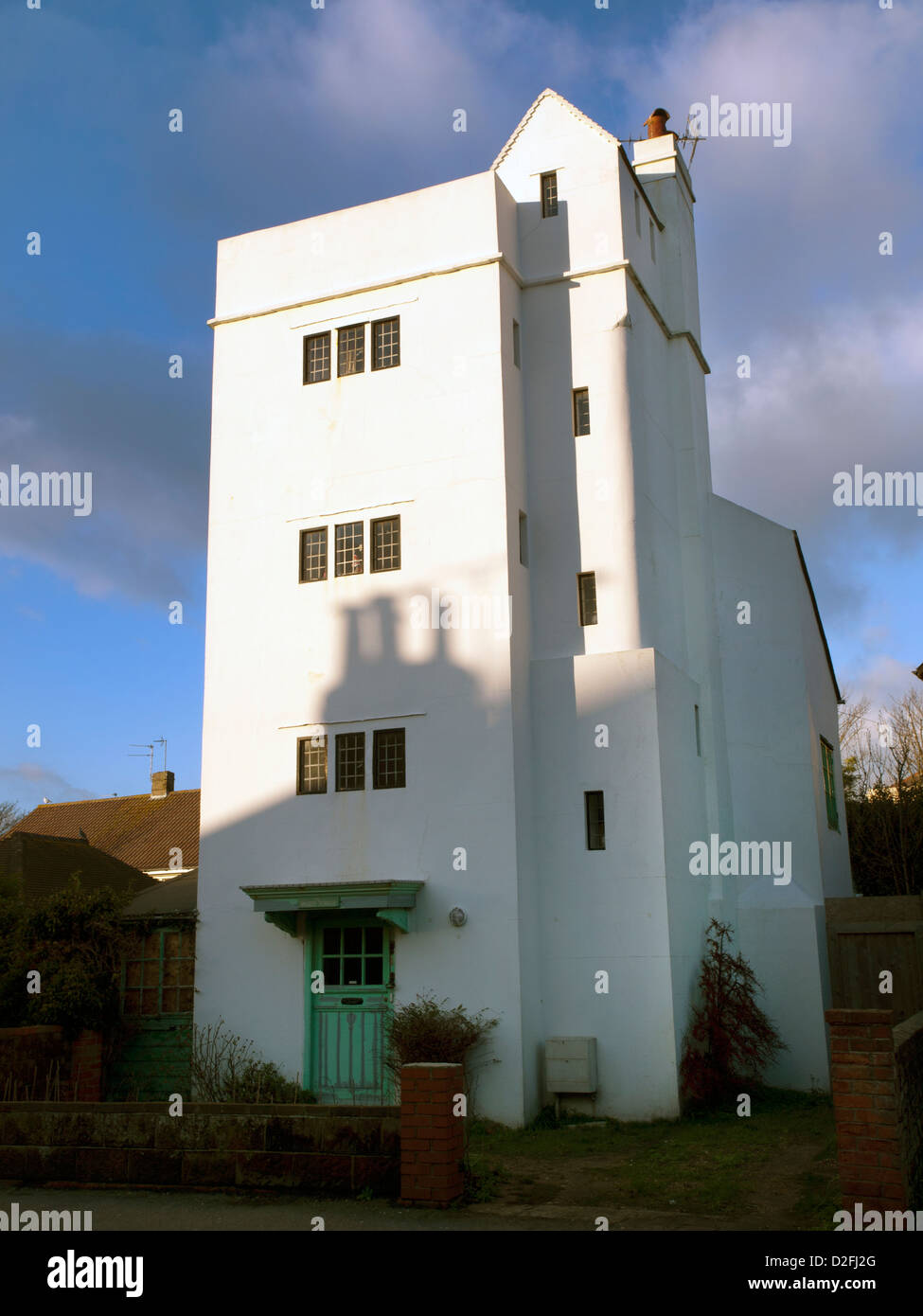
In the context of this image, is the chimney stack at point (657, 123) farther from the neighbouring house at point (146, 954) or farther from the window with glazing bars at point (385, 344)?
the neighbouring house at point (146, 954)

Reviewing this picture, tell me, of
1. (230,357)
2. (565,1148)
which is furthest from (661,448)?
(565,1148)

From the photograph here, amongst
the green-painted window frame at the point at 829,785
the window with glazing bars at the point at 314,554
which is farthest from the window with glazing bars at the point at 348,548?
the green-painted window frame at the point at 829,785

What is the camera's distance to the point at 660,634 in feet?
55.7

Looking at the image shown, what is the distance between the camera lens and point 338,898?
15.2 m

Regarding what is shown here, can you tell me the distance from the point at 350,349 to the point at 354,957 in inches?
370

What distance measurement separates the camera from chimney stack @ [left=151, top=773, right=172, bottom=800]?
137ft

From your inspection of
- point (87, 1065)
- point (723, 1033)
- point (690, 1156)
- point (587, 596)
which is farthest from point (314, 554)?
point (690, 1156)

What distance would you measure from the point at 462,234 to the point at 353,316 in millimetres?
2139

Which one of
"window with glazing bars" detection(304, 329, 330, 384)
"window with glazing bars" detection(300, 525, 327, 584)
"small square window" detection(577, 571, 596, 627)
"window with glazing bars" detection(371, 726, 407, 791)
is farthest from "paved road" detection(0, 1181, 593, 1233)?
"window with glazing bars" detection(304, 329, 330, 384)

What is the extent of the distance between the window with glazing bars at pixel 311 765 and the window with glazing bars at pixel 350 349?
231 inches

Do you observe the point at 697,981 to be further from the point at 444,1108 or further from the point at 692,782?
the point at 444,1108

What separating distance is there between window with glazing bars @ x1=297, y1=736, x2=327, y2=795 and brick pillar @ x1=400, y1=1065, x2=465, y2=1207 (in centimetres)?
809
